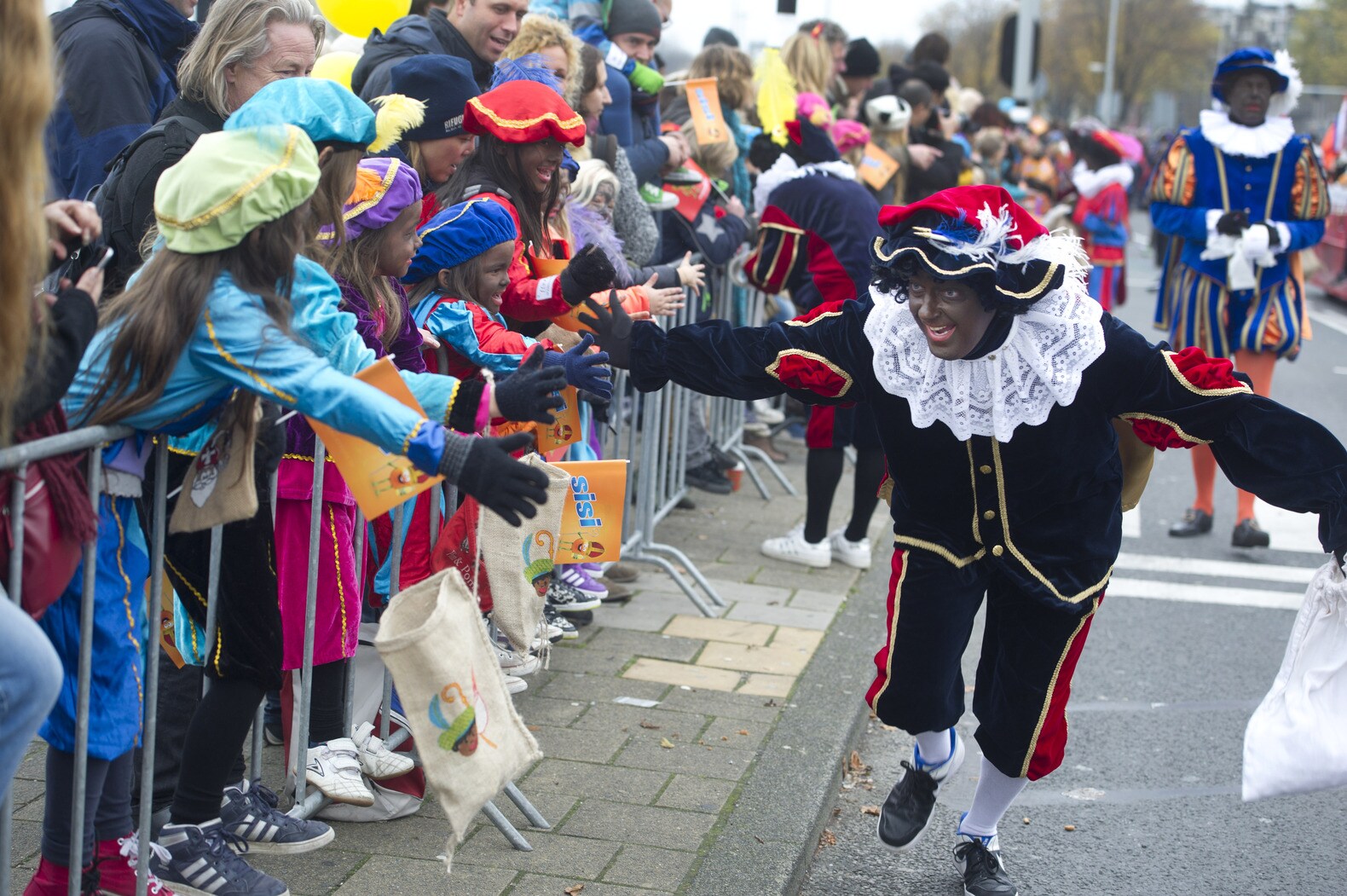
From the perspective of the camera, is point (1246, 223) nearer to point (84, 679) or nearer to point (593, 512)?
point (593, 512)

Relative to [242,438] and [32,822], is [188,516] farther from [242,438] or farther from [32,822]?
[32,822]

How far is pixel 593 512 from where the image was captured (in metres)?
3.98

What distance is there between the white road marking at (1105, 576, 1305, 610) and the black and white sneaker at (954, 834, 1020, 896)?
311 centimetres

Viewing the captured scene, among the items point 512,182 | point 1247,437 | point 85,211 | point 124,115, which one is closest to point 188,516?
point 85,211

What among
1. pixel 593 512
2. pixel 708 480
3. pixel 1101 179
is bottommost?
pixel 708 480

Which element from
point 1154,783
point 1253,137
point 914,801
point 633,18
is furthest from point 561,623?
point 1253,137

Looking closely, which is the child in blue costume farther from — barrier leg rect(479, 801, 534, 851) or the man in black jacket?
the man in black jacket

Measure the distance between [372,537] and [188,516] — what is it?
1109mm

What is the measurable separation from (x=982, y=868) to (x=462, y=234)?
7.18ft

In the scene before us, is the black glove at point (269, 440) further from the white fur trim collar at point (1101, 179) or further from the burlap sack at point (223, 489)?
the white fur trim collar at point (1101, 179)

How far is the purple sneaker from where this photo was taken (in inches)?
213

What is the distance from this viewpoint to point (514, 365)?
4.01m

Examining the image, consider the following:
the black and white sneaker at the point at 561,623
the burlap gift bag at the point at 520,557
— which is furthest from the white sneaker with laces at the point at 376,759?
the black and white sneaker at the point at 561,623

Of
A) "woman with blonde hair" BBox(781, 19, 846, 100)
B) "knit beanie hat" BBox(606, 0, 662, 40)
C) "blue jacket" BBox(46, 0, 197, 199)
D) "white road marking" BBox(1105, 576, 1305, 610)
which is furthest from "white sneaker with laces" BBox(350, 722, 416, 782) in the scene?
"woman with blonde hair" BBox(781, 19, 846, 100)
